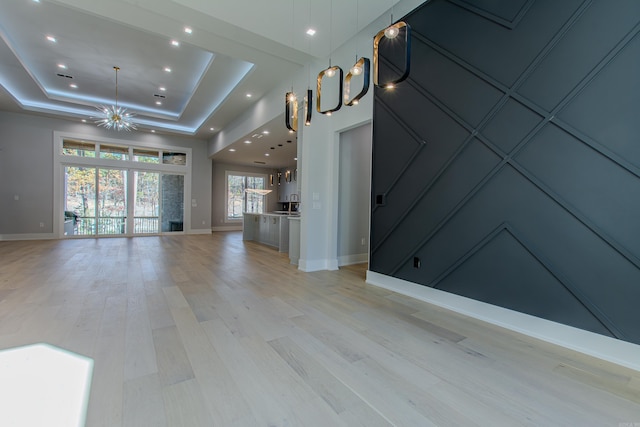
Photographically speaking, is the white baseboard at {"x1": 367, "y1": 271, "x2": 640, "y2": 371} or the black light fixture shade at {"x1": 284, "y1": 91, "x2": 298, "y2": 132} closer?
the white baseboard at {"x1": 367, "y1": 271, "x2": 640, "y2": 371}

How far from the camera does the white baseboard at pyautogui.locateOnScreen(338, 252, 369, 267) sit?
5.19 meters

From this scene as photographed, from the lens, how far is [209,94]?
21.5 feet

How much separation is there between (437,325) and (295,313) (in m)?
1.39

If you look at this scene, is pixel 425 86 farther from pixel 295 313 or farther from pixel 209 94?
pixel 209 94

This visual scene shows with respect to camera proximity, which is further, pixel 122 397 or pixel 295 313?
pixel 295 313

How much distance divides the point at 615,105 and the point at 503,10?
4.37ft

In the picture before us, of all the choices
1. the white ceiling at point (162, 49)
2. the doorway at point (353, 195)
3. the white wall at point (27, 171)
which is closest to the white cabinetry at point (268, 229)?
the doorway at point (353, 195)

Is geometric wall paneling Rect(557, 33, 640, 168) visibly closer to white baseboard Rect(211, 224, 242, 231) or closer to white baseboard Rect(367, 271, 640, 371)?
white baseboard Rect(367, 271, 640, 371)

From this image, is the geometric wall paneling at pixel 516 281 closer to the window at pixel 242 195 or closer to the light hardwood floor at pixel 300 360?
the light hardwood floor at pixel 300 360

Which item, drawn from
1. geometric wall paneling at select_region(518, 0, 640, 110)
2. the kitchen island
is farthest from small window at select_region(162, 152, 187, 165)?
geometric wall paneling at select_region(518, 0, 640, 110)

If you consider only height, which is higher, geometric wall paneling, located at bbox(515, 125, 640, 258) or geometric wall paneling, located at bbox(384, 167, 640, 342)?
geometric wall paneling, located at bbox(515, 125, 640, 258)

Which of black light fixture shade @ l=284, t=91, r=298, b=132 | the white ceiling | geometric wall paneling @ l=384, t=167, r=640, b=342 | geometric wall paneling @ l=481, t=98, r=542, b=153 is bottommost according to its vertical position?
geometric wall paneling @ l=384, t=167, r=640, b=342

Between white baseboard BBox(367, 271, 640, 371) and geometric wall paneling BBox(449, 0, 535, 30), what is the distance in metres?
2.67

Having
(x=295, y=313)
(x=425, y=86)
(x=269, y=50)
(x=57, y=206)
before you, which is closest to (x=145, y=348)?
(x=295, y=313)
